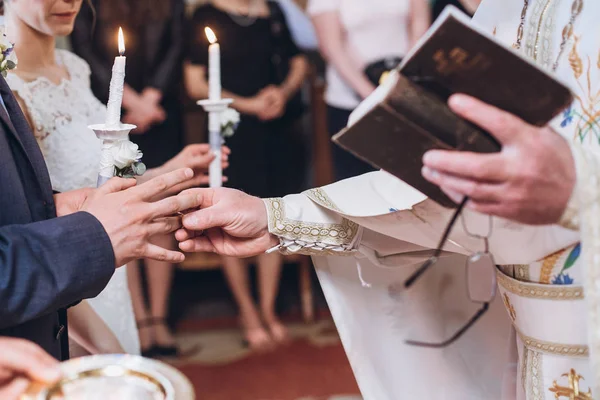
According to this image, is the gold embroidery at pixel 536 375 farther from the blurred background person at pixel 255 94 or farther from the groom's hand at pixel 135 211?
the blurred background person at pixel 255 94

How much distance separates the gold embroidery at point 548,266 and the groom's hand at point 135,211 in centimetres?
76

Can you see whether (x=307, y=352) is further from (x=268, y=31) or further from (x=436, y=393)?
(x=436, y=393)

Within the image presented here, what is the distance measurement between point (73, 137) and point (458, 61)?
1.36m

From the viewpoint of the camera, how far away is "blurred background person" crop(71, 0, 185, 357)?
12.0ft

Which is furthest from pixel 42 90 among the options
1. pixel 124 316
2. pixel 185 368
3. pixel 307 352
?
pixel 307 352

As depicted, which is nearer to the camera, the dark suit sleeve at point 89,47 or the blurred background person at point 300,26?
the dark suit sleeve at point 89,47

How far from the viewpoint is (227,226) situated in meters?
1.71

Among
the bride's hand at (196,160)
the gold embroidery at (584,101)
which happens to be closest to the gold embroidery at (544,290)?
the gold embroidery at (584,101)

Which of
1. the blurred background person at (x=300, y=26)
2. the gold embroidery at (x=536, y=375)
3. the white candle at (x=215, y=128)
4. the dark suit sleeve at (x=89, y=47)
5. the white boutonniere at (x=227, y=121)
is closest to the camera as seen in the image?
the gold embroidery at (x=536, y=375)

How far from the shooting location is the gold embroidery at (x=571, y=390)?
60.1 inches

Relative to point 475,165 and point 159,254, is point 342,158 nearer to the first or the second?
point 159,254

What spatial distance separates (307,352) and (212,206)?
7.80 feet

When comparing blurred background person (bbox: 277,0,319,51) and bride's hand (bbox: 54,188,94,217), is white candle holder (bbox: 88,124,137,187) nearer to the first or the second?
bride's hand (bbox: 54,188,94,217)

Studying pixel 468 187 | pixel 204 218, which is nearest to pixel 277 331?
pixel 204 218
